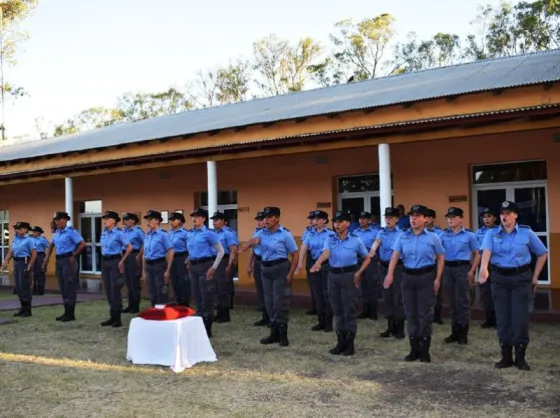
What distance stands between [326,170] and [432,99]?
11.9 feet

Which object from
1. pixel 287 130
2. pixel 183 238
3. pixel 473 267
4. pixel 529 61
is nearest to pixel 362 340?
pixel 473 267

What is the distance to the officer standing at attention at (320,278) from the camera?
339 inches

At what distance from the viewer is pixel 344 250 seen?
23.0 ft

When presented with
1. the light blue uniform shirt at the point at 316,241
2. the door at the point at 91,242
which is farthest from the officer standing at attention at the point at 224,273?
the door at the point at 91,242

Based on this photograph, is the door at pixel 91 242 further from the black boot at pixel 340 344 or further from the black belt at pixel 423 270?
the black belt at pixel 423 270

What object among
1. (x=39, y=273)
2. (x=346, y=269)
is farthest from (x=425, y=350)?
(x=39, y=273)

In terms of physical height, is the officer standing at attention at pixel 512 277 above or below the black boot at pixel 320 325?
above

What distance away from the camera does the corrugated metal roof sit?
451 inches

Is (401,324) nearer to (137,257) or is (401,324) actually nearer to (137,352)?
(137,352)

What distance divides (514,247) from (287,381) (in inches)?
101

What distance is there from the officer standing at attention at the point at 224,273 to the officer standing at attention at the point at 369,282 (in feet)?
6.44

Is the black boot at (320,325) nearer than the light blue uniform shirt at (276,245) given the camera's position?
No

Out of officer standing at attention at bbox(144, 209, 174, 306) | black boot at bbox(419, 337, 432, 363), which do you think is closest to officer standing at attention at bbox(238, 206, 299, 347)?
black boot at bbox(419, 337, 432, 363)

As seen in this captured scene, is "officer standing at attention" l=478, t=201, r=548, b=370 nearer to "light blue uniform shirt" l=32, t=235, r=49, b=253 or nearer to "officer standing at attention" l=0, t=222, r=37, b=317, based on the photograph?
"officer standing at attention" l=0, t=222, r=37, b=317
